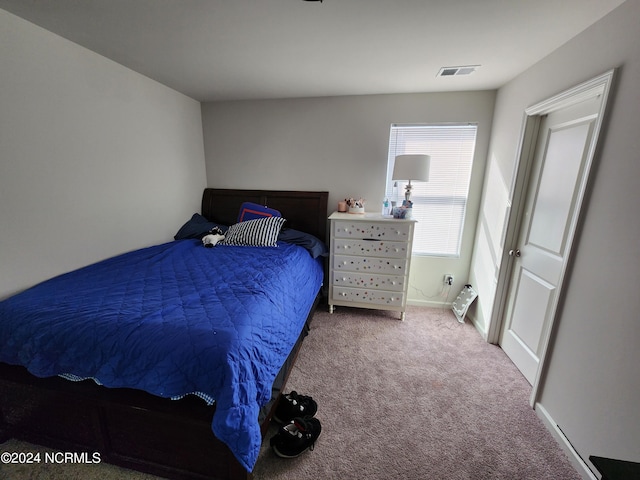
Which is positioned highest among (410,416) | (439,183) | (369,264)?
(439,183)

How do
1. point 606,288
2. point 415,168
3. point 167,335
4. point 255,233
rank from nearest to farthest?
point 167,335 < point 606,288 < point 415,168 < point 255,233

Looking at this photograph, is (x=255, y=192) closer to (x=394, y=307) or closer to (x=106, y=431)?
(x=394, y=307)

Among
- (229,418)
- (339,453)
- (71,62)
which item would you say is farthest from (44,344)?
(71,62)

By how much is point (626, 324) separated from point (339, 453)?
1.49m

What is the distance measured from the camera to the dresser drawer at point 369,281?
8.82 feet

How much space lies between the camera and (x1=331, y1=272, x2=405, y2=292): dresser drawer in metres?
2.69

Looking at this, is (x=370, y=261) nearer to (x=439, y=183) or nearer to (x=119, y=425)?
(x=439, y=183)

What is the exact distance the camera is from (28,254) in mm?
1666

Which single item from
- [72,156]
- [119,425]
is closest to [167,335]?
[119,425]

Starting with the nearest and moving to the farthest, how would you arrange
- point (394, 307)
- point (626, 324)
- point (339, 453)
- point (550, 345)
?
1. point (626, 324)
2. point (339, 453)
3. point (550, 345)
4. point (394, 307)

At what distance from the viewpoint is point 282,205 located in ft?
10.3

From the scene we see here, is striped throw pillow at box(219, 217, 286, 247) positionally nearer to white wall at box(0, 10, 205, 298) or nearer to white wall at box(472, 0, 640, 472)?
white wall at box(0, 10, 205, 298)

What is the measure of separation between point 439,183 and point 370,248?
1.06 meters

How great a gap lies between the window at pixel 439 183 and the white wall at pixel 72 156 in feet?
7.91
